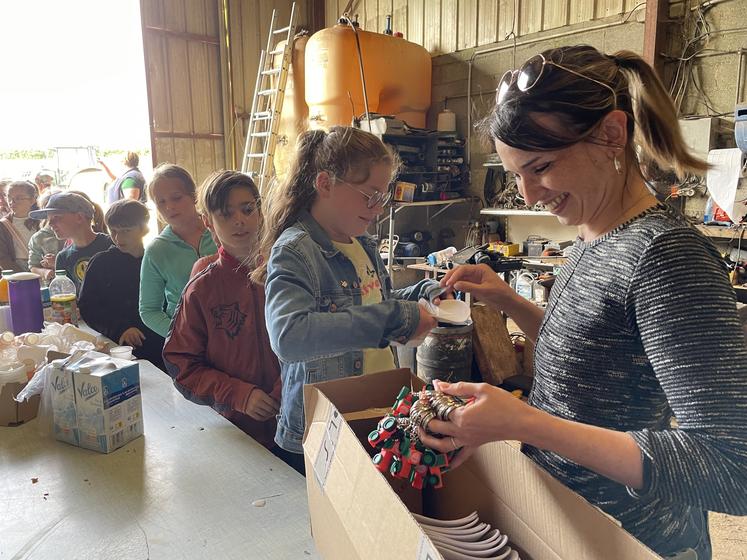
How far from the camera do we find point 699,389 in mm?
Result: 602

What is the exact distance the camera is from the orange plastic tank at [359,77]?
536 cm

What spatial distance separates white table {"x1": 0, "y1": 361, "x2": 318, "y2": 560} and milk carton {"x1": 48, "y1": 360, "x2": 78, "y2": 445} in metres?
0.03

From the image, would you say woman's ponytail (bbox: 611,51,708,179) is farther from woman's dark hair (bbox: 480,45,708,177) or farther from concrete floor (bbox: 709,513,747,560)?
concrete floor (bbox: 709,513,747,560)

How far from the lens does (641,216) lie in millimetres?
752

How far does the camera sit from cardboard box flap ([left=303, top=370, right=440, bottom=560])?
57cm

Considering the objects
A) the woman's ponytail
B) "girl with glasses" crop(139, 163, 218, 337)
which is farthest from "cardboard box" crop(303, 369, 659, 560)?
"girl with glasses" crop(139, 163, 218, 337)

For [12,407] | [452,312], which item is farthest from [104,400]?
[452,312]

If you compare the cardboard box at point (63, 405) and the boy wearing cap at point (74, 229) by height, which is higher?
the boy wearing cap at point (74, 229)

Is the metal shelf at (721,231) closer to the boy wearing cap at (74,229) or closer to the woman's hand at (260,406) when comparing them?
the woman's hand at (260,406)

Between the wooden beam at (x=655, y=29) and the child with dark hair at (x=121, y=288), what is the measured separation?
13.0 ft

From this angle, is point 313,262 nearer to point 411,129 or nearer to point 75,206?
point 75,206

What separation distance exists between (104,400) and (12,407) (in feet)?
1.26

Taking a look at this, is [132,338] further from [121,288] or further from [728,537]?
[728,537]

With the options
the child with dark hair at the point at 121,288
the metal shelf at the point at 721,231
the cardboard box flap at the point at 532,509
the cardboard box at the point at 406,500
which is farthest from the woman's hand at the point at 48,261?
the metal shelf at the point at 721,231
